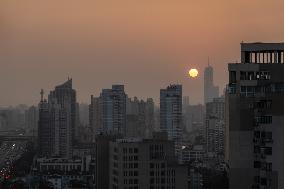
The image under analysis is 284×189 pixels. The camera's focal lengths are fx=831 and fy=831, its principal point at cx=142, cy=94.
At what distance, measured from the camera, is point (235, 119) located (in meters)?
11.6

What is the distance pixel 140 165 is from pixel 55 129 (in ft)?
148

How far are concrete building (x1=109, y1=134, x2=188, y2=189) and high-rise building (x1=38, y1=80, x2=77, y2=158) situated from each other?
41184mm

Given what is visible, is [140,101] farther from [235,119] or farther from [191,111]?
[235,119]

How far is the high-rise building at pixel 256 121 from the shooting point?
11086 mm

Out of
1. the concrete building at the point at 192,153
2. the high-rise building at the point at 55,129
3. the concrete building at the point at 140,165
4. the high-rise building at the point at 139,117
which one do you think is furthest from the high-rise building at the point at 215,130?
the concrete building at the point at 140,165

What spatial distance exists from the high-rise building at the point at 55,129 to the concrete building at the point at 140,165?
41.2 m

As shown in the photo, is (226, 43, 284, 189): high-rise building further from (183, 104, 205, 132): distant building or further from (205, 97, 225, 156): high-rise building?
(183, 104, 205, 132): distant building

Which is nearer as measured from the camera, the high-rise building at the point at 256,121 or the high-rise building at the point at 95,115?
the high-rise building at the point at 256,121

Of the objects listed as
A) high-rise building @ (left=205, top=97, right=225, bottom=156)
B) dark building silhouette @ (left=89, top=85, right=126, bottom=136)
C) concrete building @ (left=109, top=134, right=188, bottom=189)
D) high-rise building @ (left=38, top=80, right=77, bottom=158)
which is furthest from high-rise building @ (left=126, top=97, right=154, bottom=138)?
concrete building @ (left=109, top=134, right=188, bottom=189)

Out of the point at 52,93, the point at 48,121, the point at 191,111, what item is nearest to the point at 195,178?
the point at 48,121

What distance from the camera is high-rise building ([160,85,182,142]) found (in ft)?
214

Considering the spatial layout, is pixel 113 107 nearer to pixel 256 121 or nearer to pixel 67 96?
pixel 67 96

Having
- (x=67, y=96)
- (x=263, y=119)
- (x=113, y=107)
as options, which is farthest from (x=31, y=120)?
(x=263, y=119)

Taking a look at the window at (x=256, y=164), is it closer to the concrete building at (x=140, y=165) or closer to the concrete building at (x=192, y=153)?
the concrete building at (x=140, y=165)
